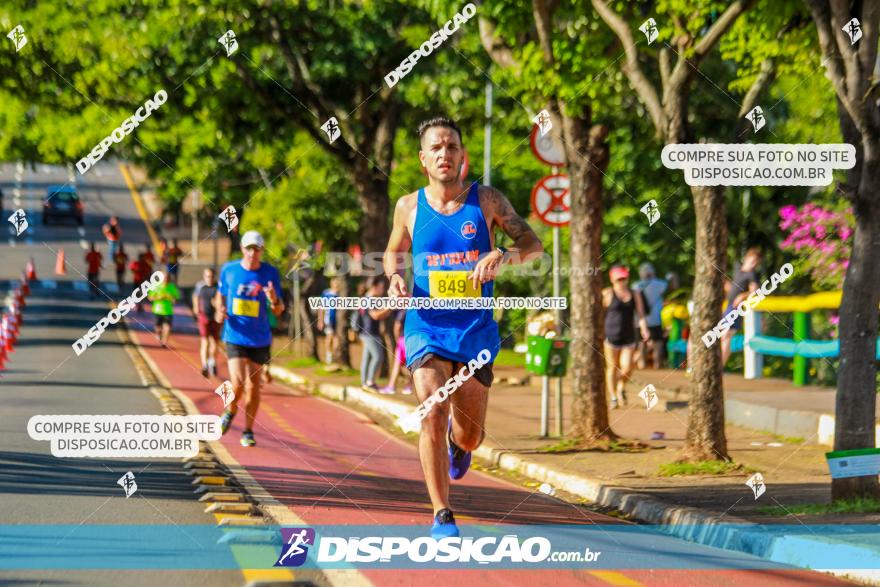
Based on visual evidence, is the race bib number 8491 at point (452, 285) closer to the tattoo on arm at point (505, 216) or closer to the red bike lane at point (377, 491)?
the tattoo on arm at point (505, 216)

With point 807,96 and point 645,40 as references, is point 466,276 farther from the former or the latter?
point 807,96

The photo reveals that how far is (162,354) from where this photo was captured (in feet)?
101

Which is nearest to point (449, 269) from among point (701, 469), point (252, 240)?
point (701, 469)

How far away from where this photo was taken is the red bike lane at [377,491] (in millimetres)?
7523

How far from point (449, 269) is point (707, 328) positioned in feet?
17.7

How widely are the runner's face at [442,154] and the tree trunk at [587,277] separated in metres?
6.79

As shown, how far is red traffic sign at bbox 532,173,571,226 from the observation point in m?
15.3

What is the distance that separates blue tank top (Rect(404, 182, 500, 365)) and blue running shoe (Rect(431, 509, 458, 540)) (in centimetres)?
82

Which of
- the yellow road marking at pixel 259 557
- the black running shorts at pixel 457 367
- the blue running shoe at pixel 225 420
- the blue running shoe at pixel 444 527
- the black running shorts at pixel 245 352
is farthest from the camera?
the blue running shoe at pixel 225 420

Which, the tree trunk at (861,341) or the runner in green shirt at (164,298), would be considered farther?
the runner in green shirt at (164,298)

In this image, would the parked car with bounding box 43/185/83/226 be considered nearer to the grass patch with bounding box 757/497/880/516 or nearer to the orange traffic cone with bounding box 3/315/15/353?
the orange traffic cone with bounding box 3/315/15/353

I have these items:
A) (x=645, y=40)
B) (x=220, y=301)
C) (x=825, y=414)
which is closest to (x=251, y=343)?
(x=220, y=301)

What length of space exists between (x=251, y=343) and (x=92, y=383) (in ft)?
25.7

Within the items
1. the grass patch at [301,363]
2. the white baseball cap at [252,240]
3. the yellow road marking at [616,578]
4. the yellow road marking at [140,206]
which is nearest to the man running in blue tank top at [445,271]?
the yellow road marking at [616,578]
